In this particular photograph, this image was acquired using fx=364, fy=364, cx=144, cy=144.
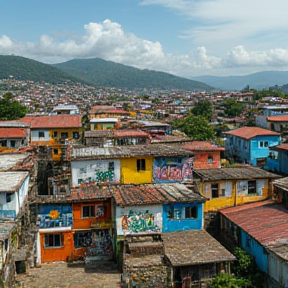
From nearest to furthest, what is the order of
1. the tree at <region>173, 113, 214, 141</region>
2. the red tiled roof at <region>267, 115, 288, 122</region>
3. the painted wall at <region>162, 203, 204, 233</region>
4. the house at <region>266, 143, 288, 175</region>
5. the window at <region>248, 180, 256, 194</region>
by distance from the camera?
the painted wall at <region>162, 203, 204, 233</region> < the window at <region>248, 180, 256, 194</region> < the house at <region>266, 143, 288, 175</region> < the red tiled roof at <region>267, 115, 288, 122</region> < the tree at <region>173, 113, 214, 141</region>

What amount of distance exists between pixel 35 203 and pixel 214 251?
9994mm

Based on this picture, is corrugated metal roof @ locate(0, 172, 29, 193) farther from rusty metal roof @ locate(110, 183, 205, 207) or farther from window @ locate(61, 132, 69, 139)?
window @ locate(61, 132, 69, 139)

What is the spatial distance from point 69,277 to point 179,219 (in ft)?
21.4

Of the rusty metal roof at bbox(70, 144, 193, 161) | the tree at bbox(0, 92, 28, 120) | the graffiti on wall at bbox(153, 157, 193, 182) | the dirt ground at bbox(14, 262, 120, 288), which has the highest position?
the tree at bbox(0, 92, 28, 120)

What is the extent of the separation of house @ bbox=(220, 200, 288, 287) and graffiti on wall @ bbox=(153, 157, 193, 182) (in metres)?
3.38

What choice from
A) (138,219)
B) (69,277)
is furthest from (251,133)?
(69,277)

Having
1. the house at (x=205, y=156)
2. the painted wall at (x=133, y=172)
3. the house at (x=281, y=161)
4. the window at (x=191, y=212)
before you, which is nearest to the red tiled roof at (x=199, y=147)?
the house at (x=205, y=156)

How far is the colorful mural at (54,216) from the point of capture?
20422 mm

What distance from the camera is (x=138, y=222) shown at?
19703 millimetres

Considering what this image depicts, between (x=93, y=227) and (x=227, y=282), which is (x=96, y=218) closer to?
(x=93, y=227)

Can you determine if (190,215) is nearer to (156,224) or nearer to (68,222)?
(156,224)

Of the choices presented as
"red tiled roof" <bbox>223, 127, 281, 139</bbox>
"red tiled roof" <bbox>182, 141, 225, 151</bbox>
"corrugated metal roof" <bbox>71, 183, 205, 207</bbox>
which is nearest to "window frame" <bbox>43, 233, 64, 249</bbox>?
"corrugated metal roof" <bbox>71, 183, 205, 207</bbox>

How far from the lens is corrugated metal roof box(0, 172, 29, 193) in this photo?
57.8 feet

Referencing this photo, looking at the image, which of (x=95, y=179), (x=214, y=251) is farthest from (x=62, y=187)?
(x=214, y=251)
